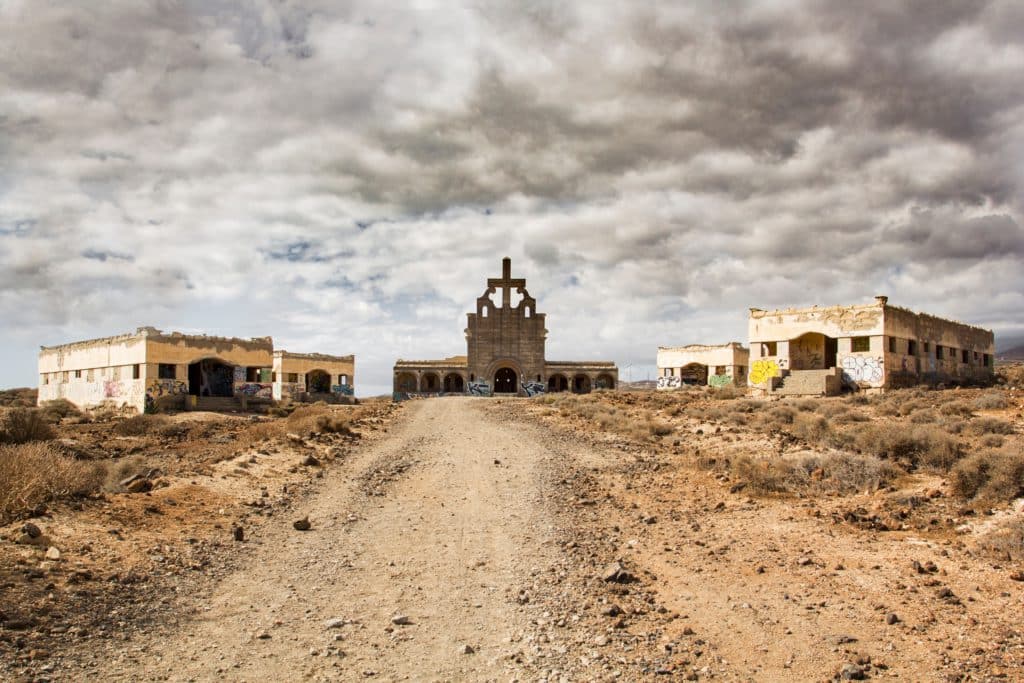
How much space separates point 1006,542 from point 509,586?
19.6ft

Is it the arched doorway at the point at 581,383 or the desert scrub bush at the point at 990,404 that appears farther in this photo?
the arched doorway at the point at 581,383

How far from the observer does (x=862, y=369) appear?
3503cm

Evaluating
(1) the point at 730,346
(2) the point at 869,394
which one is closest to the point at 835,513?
(2) the point at 869,394

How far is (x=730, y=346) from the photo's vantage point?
56.6m

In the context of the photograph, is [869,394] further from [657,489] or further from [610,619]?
[610,619]

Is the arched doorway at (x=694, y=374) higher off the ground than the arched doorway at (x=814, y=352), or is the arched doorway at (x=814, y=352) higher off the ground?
the arched doorway at (x=814, y=352)

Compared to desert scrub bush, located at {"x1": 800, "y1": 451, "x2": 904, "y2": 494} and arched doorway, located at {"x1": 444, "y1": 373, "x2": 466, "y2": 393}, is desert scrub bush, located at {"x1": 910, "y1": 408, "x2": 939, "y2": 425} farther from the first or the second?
arched doorway, located at {"x1": 444, "y1": 373, "x2": 466, "y2": 393}

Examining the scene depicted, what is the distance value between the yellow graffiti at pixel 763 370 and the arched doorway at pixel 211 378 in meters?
34.6

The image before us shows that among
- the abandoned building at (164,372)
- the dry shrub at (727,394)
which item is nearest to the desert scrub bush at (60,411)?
the abandoned building at (164,372)

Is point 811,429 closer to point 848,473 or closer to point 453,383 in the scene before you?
point 848,473

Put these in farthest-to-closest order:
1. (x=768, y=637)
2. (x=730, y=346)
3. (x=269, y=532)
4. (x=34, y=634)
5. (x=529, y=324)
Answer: (x=529, y=324), (x=730, y=346), (x=269, y=532), (x=768, y=637), (x=34, y=634)

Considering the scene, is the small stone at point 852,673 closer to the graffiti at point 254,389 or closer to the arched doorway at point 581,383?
the graffiti at point 254,389

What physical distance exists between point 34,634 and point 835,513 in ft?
32.8

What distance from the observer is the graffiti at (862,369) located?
113ft
